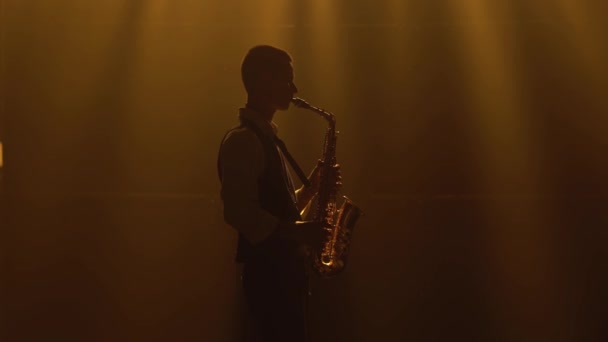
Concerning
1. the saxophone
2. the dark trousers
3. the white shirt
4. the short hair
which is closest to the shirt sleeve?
the white shirt

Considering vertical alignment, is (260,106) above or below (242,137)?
above

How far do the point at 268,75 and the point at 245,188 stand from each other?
1.72ft

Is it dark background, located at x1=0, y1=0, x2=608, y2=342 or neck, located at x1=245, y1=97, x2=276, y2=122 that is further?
dark background, located at x1=0, y1=0, x2=608, y2=342

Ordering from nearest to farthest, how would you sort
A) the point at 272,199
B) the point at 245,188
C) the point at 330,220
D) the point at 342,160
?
1. the point at 245,188
2. the point at 272,199
3. the point at 330,220
4. the point at 342,160

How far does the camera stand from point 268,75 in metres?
3.14

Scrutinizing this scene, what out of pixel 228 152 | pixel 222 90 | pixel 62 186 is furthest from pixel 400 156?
pixel 62 186

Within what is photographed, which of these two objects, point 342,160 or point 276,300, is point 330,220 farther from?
point 342,160

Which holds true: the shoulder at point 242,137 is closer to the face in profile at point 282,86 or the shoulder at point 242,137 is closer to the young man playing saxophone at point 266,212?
the young man playing saxophone at point 266,212

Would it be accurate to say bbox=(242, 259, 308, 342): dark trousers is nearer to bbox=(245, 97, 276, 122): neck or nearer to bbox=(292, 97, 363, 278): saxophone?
bbox=(292, 97, 363, 278): saxophone

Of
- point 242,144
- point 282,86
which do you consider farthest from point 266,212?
point 282,86

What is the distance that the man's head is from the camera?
3.14m

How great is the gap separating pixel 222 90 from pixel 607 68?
2423 millimetres

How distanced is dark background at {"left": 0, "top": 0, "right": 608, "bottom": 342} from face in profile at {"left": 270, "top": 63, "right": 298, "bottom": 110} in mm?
1461

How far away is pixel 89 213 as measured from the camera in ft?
15.4
